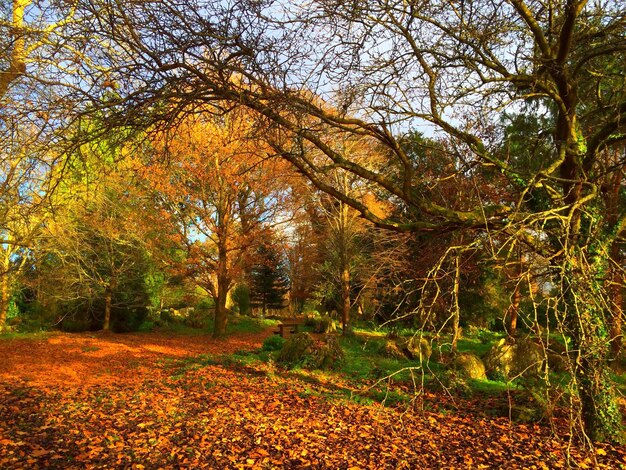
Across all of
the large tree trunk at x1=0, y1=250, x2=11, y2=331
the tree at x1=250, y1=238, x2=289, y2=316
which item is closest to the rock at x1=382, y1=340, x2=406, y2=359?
the large tree trunk at x1=0, y1=250, x2=11, y2=331

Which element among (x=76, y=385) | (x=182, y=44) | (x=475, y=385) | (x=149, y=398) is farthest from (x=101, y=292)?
(x=182, y=44)

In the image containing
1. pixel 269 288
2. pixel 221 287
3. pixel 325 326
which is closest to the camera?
pixel 221 287

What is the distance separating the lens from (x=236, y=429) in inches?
215

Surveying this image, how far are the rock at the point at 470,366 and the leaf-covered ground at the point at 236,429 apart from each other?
1734mm

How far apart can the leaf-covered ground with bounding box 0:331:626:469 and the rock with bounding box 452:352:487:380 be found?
1734 mm

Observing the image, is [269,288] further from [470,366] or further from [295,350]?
[470,366]

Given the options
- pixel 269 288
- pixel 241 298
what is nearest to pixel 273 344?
pixel 241 298

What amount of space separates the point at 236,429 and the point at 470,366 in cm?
573

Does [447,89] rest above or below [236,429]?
above

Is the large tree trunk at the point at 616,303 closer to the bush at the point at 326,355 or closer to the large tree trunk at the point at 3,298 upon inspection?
the bush at the point at 326,355

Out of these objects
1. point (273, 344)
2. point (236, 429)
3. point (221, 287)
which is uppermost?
point (221, 287)

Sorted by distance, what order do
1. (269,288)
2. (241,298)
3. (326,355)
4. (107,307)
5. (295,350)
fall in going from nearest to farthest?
(326,355), (295,350), (107,307), (241,298), (269,288)

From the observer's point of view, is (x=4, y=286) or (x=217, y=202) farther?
(x=217, y=202)

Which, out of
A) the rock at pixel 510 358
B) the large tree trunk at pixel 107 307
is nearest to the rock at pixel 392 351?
the rock at pixel 510 358
